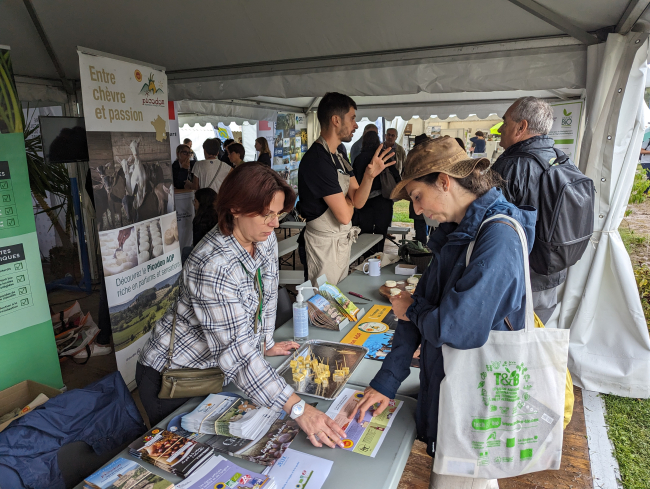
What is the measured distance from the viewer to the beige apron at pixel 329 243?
2.73 metres

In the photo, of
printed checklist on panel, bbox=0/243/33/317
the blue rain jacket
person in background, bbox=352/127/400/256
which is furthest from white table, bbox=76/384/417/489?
person in background, bbox=352/127/400/256

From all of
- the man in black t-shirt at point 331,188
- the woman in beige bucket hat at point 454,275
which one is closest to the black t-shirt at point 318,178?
the man in black t-shirt at point 331,188

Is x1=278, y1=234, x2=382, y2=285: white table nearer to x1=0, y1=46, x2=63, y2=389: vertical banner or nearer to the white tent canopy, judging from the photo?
the white tent canopy

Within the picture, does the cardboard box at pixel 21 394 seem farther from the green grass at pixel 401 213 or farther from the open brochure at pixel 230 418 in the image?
the green grass at pixel 401 213

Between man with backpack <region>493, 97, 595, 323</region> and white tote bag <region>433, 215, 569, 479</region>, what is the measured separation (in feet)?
4.48

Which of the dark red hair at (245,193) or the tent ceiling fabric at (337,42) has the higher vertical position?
the tent ceiling fabric at (337,42)

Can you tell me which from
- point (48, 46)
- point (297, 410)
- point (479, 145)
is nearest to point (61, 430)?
point (297, 410)

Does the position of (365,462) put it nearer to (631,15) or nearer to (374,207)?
(631,15)

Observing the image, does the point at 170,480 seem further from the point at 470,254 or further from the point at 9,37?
the point at 9,37

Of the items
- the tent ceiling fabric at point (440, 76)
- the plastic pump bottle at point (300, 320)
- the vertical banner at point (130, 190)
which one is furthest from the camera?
the tent ceiling fabric at point (440, 76)

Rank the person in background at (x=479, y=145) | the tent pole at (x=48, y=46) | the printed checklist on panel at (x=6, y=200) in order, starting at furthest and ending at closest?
the person in background at (x=479, y=145) < the tent pole at (x=48, y=46) < the printed checklist on panel at (x=6, y=200)

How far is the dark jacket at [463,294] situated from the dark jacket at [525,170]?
1.22m

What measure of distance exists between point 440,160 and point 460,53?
7.52ft

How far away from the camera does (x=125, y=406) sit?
1536mm
